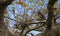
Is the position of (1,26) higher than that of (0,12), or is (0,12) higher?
(0,12)

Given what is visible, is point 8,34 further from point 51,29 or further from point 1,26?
point 51,29

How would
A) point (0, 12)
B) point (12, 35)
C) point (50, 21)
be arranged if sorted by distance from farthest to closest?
point (12, 35) → point (0, 12) → point (50, 21)

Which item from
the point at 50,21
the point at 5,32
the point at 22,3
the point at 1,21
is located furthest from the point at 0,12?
the point at 22,3

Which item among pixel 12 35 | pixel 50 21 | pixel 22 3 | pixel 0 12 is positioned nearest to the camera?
pixel 50 21

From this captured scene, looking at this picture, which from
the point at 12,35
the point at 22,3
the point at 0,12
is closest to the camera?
the point at 0,12

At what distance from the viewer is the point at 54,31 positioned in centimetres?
387

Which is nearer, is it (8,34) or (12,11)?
(8,34)

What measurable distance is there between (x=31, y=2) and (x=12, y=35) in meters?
3.05

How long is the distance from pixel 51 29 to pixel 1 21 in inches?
44.8

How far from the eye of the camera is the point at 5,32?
13.8 ft

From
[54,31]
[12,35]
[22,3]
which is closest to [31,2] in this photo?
[22,3]

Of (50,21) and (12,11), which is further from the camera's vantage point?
(12,11)

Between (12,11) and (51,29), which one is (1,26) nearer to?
(51,29)

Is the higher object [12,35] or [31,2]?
[31,2]
